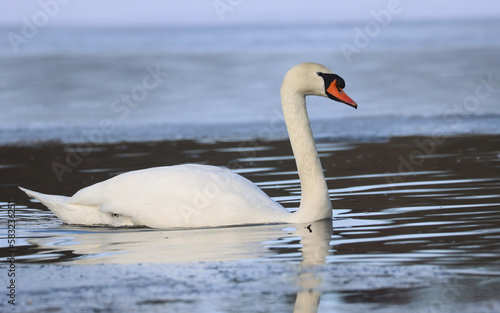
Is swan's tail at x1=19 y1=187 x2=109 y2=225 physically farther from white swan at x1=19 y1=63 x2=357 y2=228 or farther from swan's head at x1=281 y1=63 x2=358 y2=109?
swan's head at x1=281 y1=63 x2=358 y2=109

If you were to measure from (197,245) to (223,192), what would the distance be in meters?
0.95

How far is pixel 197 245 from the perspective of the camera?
712cm

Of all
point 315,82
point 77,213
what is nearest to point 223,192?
point 315,82

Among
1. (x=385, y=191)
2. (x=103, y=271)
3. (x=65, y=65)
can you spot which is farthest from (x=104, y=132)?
(x=65, y=65)

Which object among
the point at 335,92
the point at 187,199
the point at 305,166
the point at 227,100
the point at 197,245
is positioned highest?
the point at 227,100

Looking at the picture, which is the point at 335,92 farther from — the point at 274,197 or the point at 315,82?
the point at 274,197

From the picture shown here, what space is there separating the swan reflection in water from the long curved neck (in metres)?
0.11

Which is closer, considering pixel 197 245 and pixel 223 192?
pixel 197 245

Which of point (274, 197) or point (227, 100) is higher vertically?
point (227, 100)

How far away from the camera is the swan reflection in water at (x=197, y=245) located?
21.5 ft

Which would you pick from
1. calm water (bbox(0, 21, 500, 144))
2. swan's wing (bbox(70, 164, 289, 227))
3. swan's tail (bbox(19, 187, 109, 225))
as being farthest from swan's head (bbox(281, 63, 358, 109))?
calm water (bbox(0, 21, 500, 144))

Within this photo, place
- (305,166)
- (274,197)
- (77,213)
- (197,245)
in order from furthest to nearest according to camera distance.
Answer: (274,197) → (77,213) → (305,166) → (197,245)

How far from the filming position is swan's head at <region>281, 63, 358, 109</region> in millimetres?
7984

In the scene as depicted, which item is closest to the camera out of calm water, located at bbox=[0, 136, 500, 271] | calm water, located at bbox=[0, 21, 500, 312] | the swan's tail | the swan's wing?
calm water, located at bbox=[0, 21, 500, 312]
